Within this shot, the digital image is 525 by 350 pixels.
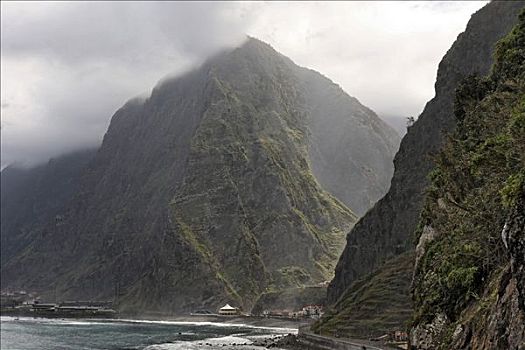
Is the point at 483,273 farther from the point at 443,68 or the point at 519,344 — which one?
the point at 443,68

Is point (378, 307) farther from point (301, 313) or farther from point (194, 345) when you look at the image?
point (301, 313)

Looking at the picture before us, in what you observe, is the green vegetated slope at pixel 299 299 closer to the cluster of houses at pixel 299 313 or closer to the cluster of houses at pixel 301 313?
the cluster of houses at pixel 299 313

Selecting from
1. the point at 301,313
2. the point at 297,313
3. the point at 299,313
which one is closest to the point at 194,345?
the point at 301,313

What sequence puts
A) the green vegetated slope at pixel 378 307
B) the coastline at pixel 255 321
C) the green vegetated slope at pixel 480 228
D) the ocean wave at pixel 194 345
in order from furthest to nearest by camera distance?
the coastline at pixel 255 321, the ocean wave at pixel 194 345, the green vegetated slope at pixel 378 307, the green vegetated slope at pixel 480 228

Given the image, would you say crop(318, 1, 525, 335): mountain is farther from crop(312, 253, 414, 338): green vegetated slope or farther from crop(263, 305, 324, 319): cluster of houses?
crop(263, 305, 324, 319): cluster of houses

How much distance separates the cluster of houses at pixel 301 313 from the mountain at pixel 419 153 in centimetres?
3728

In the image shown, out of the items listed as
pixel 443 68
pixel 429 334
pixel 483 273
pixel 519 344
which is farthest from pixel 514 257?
pixel 443 68

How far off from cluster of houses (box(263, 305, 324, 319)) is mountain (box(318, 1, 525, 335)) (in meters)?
37.3

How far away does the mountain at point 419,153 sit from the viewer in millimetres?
99375

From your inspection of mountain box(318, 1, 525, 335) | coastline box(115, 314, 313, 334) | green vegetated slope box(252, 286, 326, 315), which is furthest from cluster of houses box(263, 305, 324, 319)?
mountain box(318, 1, 525, 335)

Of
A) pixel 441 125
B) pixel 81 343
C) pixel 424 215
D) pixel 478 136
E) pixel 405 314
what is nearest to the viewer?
pixel 478 136

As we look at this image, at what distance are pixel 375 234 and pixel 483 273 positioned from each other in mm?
86141

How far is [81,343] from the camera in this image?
118 metres

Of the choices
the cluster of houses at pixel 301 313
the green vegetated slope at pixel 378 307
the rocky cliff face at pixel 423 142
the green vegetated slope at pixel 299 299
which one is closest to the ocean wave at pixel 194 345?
the green vegetated slope at pixel 378 307
